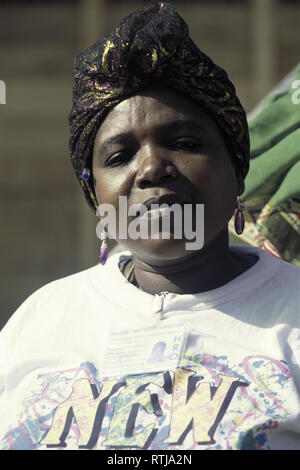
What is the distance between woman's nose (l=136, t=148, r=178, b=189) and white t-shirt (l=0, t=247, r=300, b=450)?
0.87 ft

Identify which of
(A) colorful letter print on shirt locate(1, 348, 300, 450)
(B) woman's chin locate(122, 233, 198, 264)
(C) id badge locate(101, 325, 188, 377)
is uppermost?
(B) woman's chin locate(122, 233, 198, 264)

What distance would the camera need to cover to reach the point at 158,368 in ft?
5.18

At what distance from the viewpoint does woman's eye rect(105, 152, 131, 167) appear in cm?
169

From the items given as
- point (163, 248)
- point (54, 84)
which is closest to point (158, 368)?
point (163, 248)

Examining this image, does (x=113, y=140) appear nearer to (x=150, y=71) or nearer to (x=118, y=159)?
(x=118, y=159)

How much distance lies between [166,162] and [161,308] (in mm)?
318

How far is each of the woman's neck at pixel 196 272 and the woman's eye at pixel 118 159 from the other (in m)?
0.24

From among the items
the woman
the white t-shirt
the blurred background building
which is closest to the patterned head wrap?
the woman

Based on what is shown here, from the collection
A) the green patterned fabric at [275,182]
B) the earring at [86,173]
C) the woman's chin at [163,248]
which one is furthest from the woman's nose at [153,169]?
the green patterned fabric at [275,182]

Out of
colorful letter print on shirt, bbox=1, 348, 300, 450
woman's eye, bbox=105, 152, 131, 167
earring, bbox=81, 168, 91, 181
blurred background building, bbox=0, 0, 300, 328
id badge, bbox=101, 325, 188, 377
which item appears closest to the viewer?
colorful letter print on shirt, bbox=1, 348, 300, 450

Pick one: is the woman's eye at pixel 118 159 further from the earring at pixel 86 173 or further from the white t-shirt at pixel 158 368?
the white t-shirt at pixel 158 368

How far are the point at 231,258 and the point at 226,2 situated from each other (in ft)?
15.5

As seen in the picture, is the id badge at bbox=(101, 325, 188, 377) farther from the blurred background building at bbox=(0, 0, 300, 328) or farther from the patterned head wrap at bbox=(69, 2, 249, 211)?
the blurred background building at bbox=(0, 0, 300, 328)
